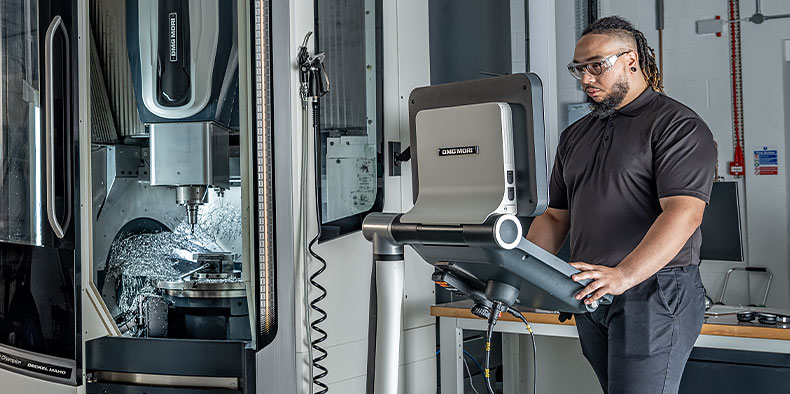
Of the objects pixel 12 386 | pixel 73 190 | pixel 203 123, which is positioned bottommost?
pixel 12 386

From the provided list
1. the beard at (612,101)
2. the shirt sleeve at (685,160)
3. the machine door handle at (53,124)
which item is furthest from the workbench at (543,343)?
the machine door handle at (53,124)

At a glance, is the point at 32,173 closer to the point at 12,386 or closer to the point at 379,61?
the point at 12,386

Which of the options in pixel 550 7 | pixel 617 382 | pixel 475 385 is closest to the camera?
pixel 617 382

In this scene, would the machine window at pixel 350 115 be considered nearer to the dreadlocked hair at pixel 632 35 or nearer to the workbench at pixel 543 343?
the workbench at pixel 543 343

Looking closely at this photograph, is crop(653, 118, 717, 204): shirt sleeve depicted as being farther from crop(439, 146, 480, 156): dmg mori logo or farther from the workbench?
the workbench

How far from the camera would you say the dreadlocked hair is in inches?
80.8

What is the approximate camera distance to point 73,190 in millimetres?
2240

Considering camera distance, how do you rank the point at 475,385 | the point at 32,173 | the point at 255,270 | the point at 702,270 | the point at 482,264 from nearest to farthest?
1. the point at 482,264
2. the point at 255,270
3. the point at 32,173
4. the point at 475,385
5. the point at 702,270

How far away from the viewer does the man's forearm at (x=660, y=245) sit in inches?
69.2

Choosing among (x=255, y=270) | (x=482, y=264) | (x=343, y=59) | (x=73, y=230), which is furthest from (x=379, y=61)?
(x=482, y=264)

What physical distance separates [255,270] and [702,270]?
3386 millimetres

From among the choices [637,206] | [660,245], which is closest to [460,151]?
[660,245]

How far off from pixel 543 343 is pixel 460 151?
197 cm

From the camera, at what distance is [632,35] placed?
2.08 meters
